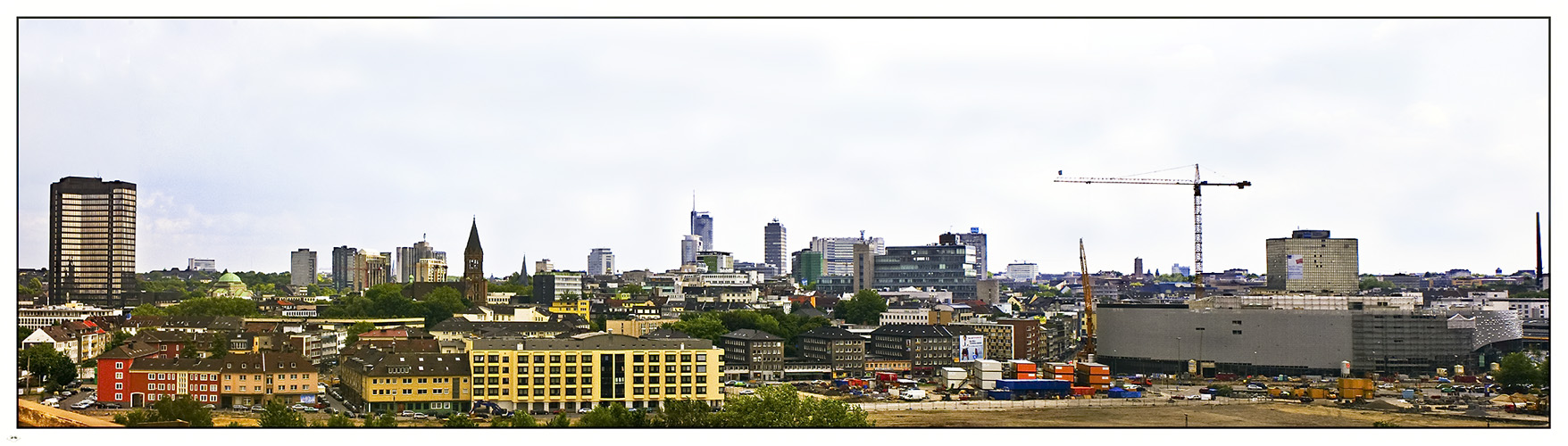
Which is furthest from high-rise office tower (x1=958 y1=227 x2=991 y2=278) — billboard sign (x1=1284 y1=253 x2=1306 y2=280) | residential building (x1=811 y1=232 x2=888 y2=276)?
billboard sign (x1=1284 y1=253 x2=1306 y2=280)

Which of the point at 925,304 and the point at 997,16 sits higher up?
the point at 997,16

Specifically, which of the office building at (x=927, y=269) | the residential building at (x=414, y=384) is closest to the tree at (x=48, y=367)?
the residential building at (x=414, y=384)

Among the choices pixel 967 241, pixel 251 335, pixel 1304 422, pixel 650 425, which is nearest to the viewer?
pixel 650 425

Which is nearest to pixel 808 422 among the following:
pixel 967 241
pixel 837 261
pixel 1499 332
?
pixel 1499 332

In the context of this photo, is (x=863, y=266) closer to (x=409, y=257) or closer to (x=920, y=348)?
(x=409, y=257)

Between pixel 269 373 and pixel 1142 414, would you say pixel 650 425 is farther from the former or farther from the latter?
pixel 1142 414


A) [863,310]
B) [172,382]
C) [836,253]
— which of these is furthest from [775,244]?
[172,382]
